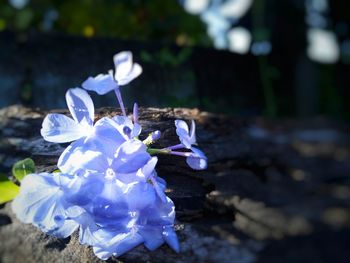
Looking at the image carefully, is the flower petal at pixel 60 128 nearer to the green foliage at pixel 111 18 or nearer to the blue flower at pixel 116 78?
the blue flower at pixel 116 78

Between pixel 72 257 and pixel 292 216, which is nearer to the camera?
pixel 72 257

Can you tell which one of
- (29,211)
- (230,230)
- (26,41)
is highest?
(26,41)

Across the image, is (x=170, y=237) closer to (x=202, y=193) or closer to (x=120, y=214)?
(x=120, y=214)

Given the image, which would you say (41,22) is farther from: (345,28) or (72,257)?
(345,28)

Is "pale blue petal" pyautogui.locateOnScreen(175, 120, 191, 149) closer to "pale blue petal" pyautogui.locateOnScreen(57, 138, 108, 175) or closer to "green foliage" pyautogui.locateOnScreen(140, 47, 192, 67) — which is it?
"pale blue petal" pyautogui.locateOnScreen(57, 138, 108, 175)

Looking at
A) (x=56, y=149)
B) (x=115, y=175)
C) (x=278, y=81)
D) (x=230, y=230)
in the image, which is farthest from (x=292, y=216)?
(x=115, y=175)

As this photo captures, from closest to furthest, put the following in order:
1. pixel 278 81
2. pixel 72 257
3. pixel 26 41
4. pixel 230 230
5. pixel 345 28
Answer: pixel 72 257 → pixel 230 230 → pixel 26 41 → pixel 278 81 → pixel 345 28

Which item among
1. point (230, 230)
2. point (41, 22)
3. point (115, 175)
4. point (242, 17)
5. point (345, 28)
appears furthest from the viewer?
point (345, 28)
